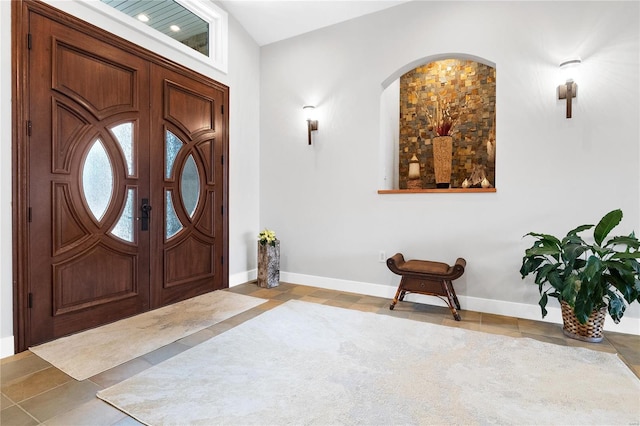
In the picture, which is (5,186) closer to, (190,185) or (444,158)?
(190,185)

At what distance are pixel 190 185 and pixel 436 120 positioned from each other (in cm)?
325

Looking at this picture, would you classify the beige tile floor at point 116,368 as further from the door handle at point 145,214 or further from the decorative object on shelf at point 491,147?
the decorative object on shelf at point 491,147

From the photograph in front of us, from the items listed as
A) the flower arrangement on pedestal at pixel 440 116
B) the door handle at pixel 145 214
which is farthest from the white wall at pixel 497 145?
the door handle at pixel 145 214

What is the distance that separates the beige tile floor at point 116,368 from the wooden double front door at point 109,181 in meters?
0.55

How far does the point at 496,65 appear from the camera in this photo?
321 centimetres

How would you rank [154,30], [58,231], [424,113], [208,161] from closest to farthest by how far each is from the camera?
[58,231]
[154,30]
[208,161]
[424,113]

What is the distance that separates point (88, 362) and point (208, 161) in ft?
7.62

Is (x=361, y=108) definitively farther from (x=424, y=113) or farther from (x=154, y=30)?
(x=154, y=30)

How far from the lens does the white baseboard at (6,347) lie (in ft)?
7.30

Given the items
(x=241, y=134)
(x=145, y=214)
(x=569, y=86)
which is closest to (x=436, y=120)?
(x=569, y=86)

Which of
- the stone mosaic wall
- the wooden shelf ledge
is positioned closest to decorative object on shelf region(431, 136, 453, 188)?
the wooden shelf ledge

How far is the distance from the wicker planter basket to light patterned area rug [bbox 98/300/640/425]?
269 mm

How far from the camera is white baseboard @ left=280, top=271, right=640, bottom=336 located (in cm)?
276

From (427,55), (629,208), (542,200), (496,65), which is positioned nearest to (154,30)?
(427,55)
